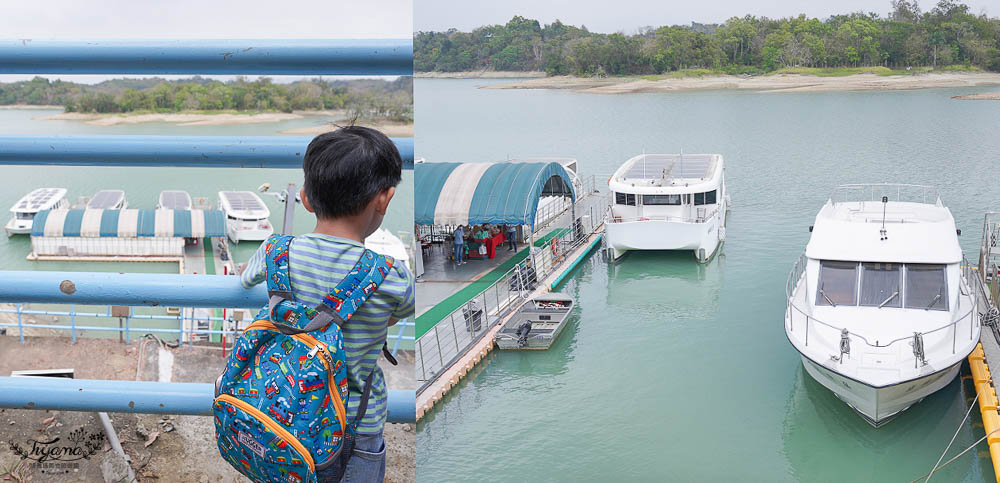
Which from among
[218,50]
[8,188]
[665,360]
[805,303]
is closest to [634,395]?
[665,360]

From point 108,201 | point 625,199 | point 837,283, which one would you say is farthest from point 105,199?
point 837,283

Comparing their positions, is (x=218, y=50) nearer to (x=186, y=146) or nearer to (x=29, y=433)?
(x=186, y=146)

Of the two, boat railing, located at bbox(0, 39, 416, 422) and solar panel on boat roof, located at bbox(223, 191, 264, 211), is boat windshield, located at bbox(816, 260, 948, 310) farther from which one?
solar panel on boat roof, located at bbox(223, 191, 264, 211)

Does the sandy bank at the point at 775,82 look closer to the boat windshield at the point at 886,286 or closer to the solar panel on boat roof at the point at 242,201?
the solar panel on boat roof at the point at 242,201

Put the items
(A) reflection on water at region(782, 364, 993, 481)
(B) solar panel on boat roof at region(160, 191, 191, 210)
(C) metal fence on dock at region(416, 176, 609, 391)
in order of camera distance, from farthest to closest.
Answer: (B) solar panel on boat roof at region(160, 191, 191, 210), (C) metal fence on dock at region(416, 176, 609, 391), (A) reflection on water at region(782, 364, 993, 481)

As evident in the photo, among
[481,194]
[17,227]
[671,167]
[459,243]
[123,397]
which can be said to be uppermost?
[123,397]

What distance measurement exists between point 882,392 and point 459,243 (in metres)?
5.53

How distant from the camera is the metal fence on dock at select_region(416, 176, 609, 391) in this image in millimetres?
6832

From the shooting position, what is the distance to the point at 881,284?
19.3ft

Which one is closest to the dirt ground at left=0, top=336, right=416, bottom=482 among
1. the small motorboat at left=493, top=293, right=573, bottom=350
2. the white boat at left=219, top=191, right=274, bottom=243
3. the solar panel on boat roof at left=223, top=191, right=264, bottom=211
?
the small motorboat at left=493, top=293, right=573, bottom=350

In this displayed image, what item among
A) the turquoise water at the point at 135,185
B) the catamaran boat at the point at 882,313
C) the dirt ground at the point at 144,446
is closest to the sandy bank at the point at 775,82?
the turquoise water at the point at 135,185

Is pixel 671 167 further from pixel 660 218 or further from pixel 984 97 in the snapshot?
pixel 984 97

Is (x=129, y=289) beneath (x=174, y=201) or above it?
above

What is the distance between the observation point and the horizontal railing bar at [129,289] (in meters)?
0.86
